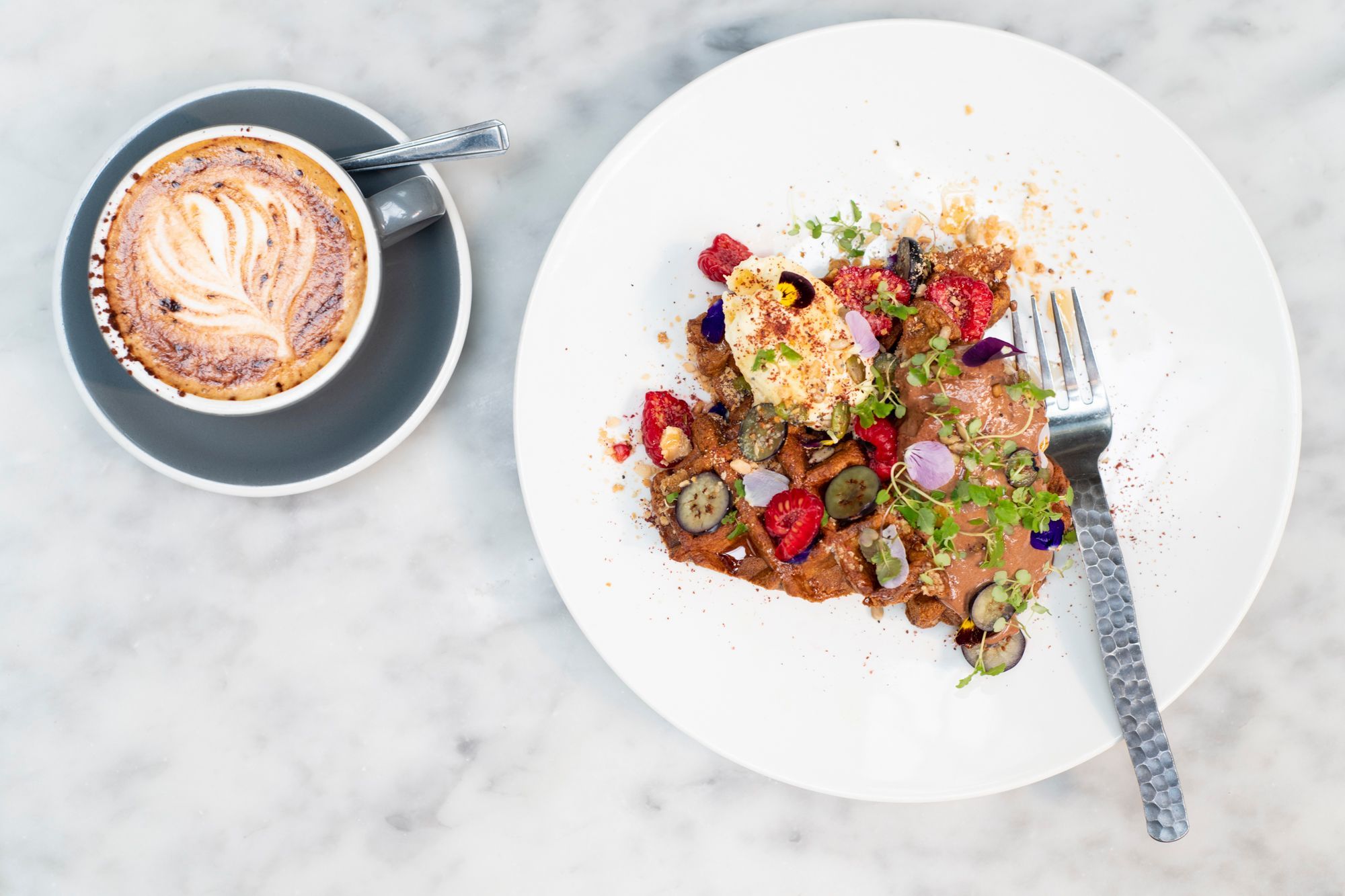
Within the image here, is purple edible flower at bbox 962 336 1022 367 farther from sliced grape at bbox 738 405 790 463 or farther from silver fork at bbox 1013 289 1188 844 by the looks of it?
sliced grape at bbox 738 405 790 463

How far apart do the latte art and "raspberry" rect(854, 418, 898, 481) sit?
123cm

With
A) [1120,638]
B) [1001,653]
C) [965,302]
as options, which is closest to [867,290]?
[965,302]

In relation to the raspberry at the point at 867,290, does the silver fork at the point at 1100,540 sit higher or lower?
lower

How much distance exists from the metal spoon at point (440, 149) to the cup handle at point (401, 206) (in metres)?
0.16

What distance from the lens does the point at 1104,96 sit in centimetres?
215

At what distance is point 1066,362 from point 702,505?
3.25 ft

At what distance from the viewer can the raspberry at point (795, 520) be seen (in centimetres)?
205

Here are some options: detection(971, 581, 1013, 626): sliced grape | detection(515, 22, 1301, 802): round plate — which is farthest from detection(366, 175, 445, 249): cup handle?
detection(971, 581, 1013, 626): sliced grape

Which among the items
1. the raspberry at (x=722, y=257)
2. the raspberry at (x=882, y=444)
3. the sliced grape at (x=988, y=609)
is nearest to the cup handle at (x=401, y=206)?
the raspberry at (x=722, y=257)

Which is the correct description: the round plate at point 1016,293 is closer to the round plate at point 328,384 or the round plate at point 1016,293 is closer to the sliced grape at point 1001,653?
the sliced grape at point 1001,653

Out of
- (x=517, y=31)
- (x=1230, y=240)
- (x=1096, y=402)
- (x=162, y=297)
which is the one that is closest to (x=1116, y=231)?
(x=1230, y=240)

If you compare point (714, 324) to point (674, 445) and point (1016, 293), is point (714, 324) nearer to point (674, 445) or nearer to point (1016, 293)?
point (674, 445)

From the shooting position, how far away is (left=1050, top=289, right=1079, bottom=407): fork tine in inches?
86.4

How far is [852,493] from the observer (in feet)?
6.87
